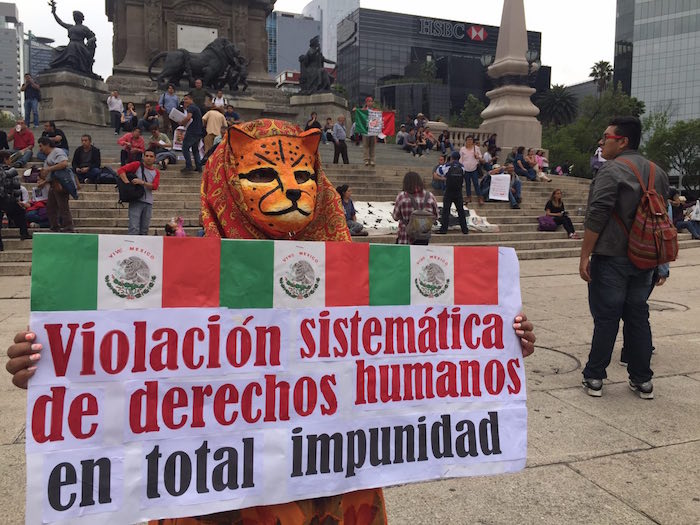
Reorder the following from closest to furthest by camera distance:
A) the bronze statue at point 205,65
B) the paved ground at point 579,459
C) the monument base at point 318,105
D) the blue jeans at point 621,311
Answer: the paved ground at point 579,459
the blue jeans at point 621,311
the bronze statue at point 205,65
the monument base at point 318,105

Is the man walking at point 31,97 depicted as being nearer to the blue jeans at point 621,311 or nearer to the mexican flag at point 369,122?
the mexican flag at point 369,122

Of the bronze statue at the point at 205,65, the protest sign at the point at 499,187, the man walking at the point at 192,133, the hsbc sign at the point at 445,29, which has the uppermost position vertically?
the hsbc sign at the point at 445,29

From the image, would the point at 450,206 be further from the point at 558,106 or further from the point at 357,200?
the point at 558,106

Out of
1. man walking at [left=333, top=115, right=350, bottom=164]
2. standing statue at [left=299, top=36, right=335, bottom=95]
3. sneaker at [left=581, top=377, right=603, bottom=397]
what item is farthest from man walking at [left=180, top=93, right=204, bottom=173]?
standing statue at [left=299, top=36, right=335, bottom=95]

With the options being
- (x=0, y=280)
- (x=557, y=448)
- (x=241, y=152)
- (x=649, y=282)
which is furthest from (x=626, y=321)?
(x=0, y=280)

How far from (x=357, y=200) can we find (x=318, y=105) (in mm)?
12487

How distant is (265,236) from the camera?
1987 millimetres

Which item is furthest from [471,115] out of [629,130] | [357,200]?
[629,130]

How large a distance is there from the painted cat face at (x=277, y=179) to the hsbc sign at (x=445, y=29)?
124413 mm

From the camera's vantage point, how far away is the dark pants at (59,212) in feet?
31.5

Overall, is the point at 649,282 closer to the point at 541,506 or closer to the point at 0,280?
the point at 541,506

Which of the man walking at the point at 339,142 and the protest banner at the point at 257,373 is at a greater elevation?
the man walking at the point at 339,142

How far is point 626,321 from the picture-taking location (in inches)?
164

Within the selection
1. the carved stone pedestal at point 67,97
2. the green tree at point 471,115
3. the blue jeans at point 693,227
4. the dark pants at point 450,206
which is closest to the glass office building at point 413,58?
the green tree at point 471,115
